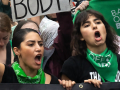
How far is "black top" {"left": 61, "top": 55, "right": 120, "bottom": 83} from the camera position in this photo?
159 centimetres

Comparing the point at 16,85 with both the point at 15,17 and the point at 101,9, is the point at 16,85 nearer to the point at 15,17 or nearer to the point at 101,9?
the point at 15,17

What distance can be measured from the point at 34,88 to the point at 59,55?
744 millimetres

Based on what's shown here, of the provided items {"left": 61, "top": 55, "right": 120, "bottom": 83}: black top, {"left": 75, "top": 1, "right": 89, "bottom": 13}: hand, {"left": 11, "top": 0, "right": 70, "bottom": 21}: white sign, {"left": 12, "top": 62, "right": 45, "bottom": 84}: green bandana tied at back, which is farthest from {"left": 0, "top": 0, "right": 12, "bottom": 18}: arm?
{"left": 61, "top": 55, "right": 120, "bottom": 83}: black top

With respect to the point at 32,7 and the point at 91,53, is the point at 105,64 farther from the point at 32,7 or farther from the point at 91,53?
the point at 32,7

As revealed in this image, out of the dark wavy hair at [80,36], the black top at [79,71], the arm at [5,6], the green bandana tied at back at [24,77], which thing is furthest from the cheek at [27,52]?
the arm at [5,6]

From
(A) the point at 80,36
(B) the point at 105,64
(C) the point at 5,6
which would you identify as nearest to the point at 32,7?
(A) the point at 80,36

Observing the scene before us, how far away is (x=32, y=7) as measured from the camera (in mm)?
1756

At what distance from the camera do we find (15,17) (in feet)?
5.85

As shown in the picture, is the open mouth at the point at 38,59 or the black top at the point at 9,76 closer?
the black top at the point at 9,76

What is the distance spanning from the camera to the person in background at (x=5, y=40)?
1776mm

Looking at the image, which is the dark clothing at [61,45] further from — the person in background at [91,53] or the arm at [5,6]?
the arm at [5,6]

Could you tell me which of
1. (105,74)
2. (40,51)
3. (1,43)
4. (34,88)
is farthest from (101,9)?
(34,88)

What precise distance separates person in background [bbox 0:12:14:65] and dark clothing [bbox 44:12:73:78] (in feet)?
1.24

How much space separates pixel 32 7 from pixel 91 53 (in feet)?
2.08
